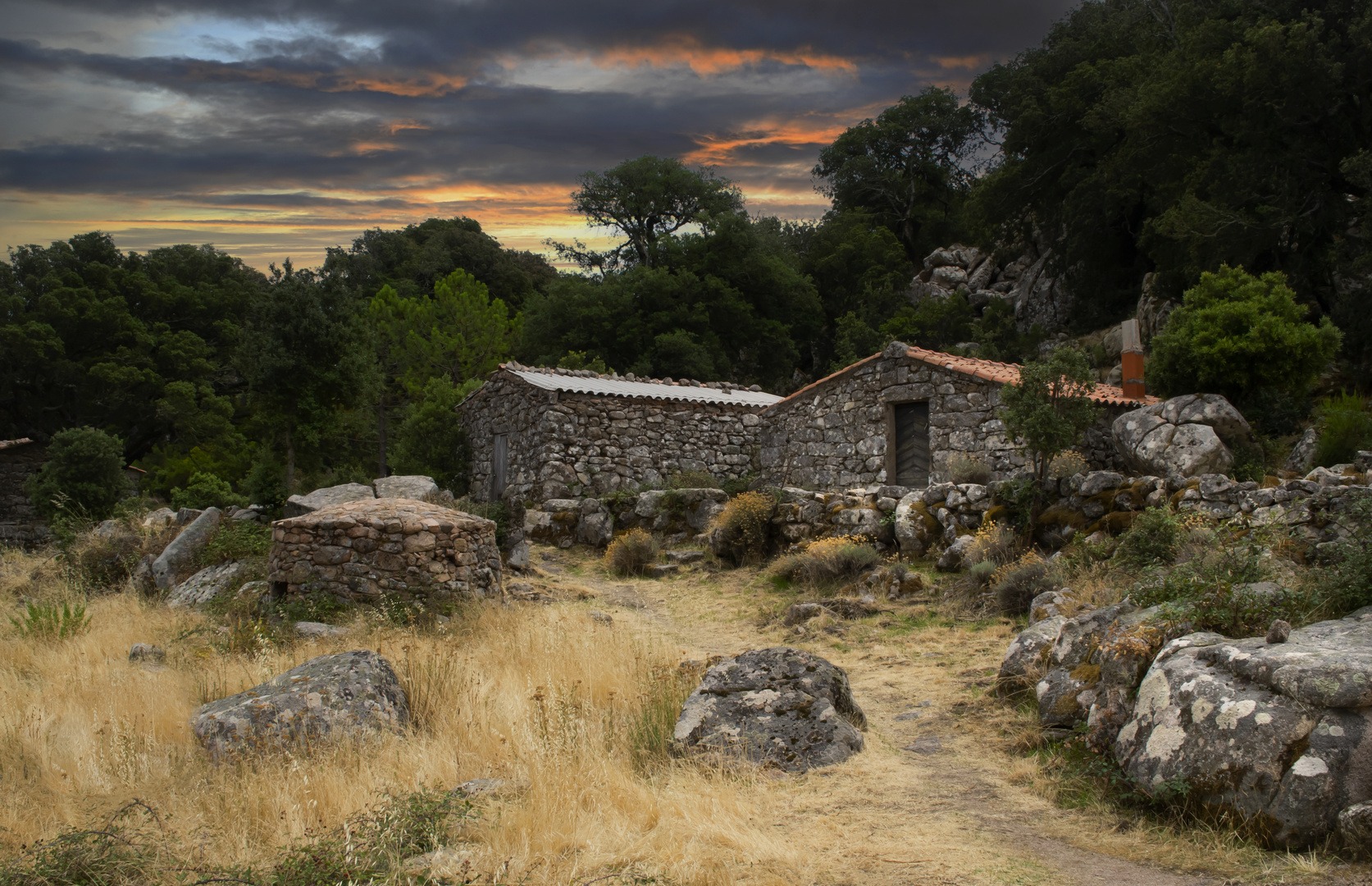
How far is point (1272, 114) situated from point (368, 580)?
2101 centimetres

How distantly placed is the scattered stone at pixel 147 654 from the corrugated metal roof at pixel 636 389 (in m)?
11.4

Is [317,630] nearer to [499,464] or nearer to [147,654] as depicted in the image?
[147,654]

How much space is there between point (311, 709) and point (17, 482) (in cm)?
3010

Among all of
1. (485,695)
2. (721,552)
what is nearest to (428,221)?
(721,552)

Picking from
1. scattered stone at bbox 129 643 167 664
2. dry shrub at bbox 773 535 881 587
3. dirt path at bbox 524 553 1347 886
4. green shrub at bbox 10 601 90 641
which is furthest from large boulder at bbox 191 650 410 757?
dry shrub at bbox 773 535 881 587

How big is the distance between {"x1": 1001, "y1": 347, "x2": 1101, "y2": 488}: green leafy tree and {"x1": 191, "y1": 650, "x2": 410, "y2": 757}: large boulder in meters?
8.29

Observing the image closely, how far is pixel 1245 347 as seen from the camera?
Result: 12719 millimetres

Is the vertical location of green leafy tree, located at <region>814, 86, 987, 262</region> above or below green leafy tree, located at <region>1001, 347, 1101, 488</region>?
above

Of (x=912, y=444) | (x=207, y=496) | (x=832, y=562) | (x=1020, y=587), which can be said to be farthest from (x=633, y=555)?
(x=207, y=496)

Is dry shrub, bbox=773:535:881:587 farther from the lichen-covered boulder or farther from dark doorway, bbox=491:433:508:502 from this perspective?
dark doorway, bbox=491:433:508:502

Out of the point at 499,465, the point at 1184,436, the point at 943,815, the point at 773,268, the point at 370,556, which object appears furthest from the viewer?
the point at 773,268

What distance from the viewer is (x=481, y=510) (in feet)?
52.6

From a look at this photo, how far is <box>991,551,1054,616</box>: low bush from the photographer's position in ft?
28.3

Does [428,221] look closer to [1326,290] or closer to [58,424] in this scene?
[58,424]
